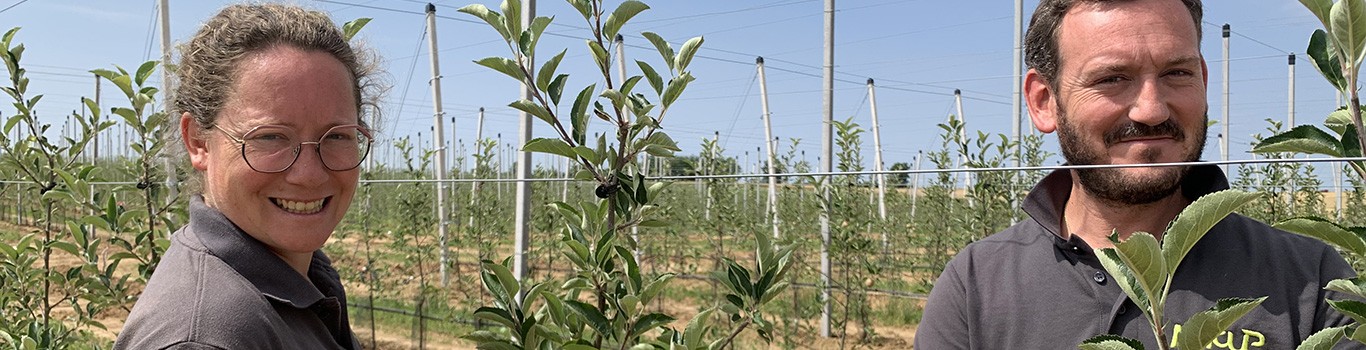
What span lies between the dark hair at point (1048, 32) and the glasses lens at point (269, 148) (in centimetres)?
114

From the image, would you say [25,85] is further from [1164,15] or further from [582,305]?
[1164,15]

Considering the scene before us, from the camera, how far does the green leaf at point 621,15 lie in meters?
1.62

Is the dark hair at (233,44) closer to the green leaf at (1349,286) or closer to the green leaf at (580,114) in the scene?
the green leaf at (580,114)

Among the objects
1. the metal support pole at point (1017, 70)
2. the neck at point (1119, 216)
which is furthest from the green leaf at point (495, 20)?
the metal support pole at point (1017, 70)

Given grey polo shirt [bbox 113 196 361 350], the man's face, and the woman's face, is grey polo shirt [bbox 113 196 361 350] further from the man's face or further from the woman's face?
the man's face

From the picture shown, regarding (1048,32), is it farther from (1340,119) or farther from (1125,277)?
(1125,277)

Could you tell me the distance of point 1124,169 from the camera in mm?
1340

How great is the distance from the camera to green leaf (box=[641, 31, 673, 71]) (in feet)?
5.56

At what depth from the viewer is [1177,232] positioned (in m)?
0.81

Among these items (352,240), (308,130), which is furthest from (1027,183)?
(352,240)

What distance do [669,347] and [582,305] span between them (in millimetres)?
205

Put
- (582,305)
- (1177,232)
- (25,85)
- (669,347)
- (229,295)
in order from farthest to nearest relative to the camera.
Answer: (25,85)
(669,347)
(582,305)
(229,295)
(1177,232)

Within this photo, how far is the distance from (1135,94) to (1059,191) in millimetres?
326

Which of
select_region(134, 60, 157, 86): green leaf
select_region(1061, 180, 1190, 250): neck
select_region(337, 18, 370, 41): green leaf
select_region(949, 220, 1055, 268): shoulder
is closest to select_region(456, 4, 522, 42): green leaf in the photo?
select_region(337, 18, 370, 41): green leaf
